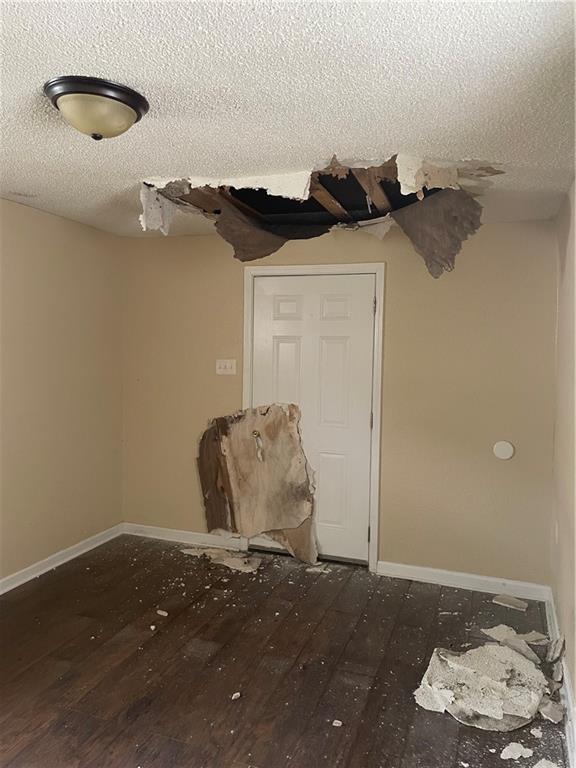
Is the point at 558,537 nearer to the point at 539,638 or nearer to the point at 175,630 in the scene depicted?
the point at 539,638

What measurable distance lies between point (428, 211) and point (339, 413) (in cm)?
145

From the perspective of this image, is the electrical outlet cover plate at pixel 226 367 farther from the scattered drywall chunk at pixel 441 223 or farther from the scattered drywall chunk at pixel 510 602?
the scattered drywall chunk at pixel 510 602

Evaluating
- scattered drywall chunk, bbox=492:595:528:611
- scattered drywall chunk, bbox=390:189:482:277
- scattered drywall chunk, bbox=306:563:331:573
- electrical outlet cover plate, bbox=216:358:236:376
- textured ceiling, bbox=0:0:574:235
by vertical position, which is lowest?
scattered drywall chunk, bbox=492:595:528:611

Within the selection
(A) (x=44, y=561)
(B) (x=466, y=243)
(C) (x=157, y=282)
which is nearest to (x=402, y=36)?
(B) (x=466, y=243)

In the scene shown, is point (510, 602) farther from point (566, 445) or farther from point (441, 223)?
point (441, 223)

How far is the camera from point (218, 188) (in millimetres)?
2828

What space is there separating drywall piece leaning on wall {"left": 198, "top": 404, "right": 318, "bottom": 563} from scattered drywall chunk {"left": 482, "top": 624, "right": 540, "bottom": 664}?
126cm

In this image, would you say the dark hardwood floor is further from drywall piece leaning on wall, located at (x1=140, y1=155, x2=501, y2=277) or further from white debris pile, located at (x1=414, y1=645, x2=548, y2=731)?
drywall piece leaning on wall, located at (x1=140, y1=155, x2=501, y2=277)

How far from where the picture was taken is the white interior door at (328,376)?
3.70 metres

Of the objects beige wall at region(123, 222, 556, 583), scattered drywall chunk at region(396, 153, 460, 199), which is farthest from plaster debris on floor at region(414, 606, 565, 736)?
scattered drywall chunk at region(396, 153, 460, 199)

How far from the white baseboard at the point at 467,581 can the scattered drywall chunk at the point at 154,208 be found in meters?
2.42

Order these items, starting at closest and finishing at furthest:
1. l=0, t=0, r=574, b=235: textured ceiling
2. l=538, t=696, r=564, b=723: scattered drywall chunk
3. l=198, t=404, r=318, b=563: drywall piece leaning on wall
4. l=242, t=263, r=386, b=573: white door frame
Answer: l=0, t=0, r=574, b=235: textured ceiling → l=538, t=696, r=564, b=723: scattered drywall chunk → l=242, t=263, r=386, b=573: white door frame → l=198, t=404, r=318, b=563: drywall piece leaning on wall

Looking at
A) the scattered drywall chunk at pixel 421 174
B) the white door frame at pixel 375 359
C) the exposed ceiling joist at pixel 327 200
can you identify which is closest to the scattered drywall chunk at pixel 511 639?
the white door frame at pixel 375 359

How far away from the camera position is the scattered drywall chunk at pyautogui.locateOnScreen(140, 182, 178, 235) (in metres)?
2.88
